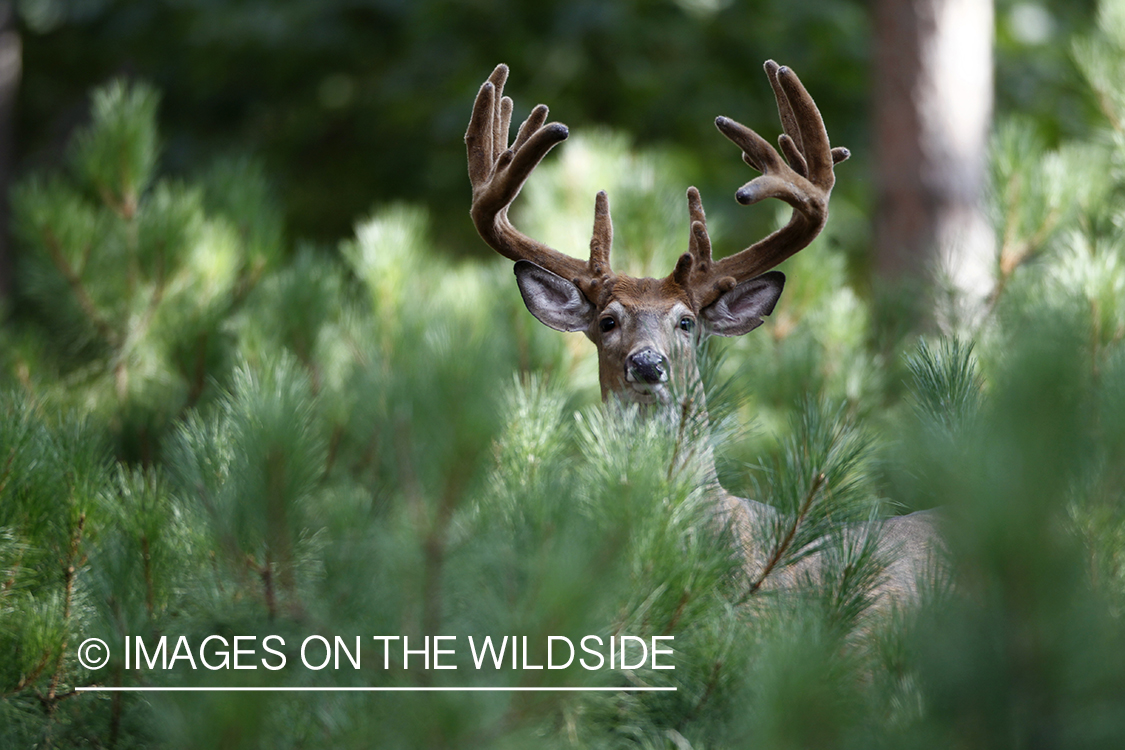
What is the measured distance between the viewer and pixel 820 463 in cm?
163

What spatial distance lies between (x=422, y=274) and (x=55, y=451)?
6.12 feet

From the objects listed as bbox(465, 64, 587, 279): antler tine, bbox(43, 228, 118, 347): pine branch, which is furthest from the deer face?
bbox(43, 228, 118, 347): pine branch

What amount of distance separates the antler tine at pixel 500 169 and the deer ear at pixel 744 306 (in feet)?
1.21

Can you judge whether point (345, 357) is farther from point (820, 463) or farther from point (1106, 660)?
point (1106, 660)

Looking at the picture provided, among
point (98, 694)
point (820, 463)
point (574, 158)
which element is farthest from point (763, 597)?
point (574, 158)

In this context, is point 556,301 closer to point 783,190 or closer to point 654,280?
point 654,280

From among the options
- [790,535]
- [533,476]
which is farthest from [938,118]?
[533,476]

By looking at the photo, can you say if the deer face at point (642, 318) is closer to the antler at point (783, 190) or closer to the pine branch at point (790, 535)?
the antler at point (783, 190)

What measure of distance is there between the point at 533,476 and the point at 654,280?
1315 mm

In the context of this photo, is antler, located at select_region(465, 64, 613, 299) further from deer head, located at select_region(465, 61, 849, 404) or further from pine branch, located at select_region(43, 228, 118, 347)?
pine branch, located at select_region(43, 228, 118, 347)

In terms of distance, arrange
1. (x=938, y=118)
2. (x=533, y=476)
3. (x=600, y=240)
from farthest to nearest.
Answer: (x=938, y=118) < (x=600, y=240) < (x=533, y=476)

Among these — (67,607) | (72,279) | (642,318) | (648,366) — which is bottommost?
(67,607)

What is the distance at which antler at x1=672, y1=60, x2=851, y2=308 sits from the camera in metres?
2.49

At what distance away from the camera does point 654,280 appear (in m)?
2.63
